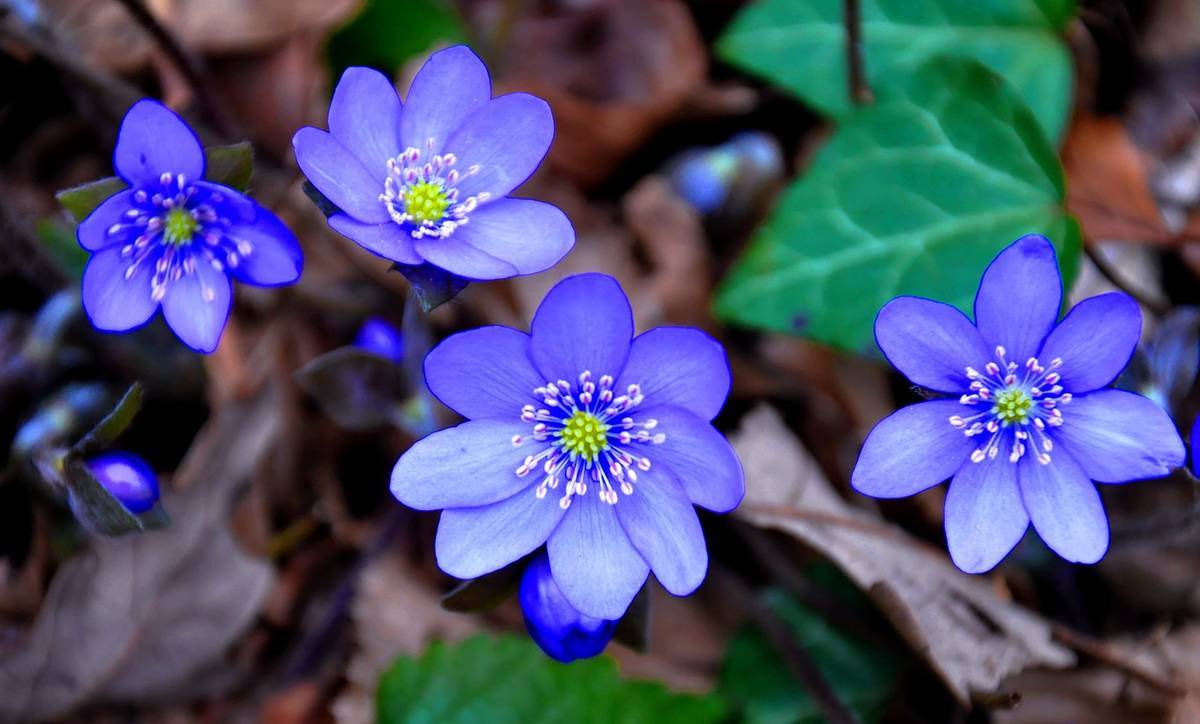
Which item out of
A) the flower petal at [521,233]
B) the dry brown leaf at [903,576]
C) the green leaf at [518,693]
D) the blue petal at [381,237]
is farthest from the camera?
the green leaf at [518,693]

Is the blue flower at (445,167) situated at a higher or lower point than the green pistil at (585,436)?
higher

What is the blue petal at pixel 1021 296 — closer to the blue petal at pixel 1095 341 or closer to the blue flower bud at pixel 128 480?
the blue petal at pixel 1095 341

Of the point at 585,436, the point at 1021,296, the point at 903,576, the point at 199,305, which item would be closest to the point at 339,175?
the point at 199,305

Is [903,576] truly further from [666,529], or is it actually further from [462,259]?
[462,259]

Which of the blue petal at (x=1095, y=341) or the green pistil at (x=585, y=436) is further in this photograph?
the green pistil at (x=585, y=436)

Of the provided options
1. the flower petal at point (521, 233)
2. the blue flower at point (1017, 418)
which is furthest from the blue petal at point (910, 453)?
the flower petal at point (521, 233)

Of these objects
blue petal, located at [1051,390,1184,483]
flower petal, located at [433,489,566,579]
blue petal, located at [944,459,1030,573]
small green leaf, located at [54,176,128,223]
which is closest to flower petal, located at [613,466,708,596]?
flower petal, located at [433,489,566,579]

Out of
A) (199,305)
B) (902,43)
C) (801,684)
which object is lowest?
(801,684)

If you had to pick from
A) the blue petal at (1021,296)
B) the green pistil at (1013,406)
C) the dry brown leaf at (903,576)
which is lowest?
the dry brown leaf at (903,576)
